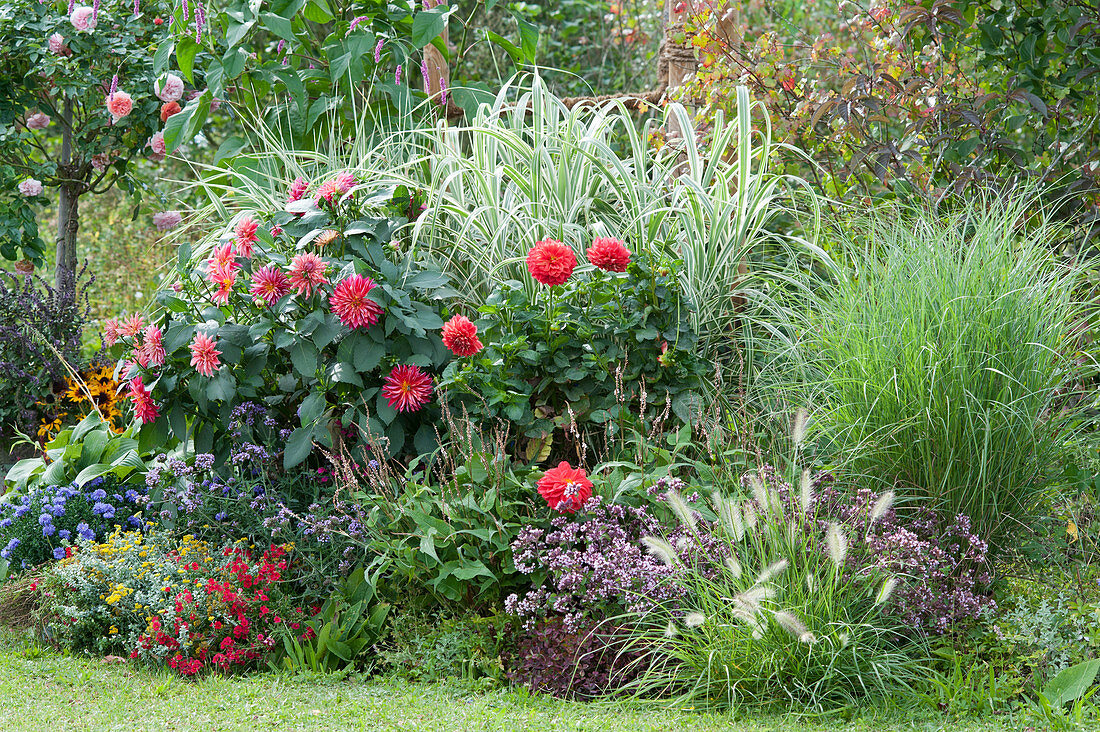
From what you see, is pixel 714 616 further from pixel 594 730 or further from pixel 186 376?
pixel 186 376

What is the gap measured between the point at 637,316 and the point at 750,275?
1.84ft

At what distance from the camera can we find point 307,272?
2.90m

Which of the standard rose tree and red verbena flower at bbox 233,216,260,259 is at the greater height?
the standard rose tree

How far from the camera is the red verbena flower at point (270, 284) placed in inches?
117

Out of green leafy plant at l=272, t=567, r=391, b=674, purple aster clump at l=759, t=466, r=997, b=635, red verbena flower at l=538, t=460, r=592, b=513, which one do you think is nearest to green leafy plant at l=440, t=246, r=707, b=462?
red verbena flower at l=538, t=460, r=592, b=513

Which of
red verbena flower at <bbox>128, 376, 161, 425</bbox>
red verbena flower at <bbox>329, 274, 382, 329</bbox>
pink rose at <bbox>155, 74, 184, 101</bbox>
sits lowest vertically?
red verbena flower at <bbox>128, 376, 161, 425</bbox>

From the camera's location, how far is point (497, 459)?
2.65m

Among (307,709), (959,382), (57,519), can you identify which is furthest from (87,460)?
(959,382)

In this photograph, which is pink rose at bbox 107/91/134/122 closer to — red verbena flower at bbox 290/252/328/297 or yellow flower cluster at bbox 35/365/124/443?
yellow flower cluster at bbox 35/365/124/443

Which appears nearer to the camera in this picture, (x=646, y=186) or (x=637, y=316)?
(x=637, y=316)

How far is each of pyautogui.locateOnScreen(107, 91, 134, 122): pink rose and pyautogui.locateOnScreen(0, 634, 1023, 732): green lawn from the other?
9.76ft

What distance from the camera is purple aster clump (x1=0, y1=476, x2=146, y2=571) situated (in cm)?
312

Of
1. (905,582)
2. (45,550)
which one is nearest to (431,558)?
(905,582)

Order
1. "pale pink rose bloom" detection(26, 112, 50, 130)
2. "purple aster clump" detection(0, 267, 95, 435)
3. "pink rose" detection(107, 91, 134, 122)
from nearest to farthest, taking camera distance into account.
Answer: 1. "purple aster clump" detection(0, 267, 95, 435)
2. "pink rose" detection(107, 91, 134, 122)
3. "pale pink rose bloom" detection(26, 112, 50, 130)
